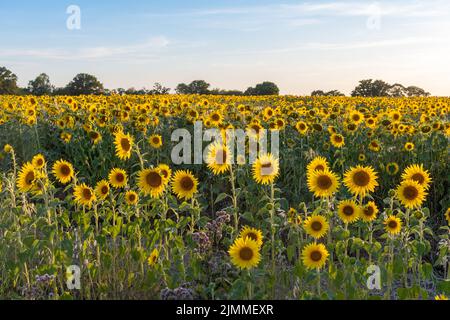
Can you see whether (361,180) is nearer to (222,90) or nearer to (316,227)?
(316,227)

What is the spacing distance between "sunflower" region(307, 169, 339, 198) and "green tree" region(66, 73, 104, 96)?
107ft

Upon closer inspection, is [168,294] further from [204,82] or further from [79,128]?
[204,82]

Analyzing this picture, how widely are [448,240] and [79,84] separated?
35.3 m

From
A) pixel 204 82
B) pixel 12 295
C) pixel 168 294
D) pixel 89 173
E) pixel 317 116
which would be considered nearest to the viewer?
pixel 168 294

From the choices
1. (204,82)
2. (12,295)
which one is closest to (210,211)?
(12,295)

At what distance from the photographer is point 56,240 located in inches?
173

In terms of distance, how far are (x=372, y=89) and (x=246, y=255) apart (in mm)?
37023

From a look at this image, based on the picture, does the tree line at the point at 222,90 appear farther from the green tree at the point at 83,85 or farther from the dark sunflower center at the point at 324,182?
the dark sunflower center at the point at 324,182

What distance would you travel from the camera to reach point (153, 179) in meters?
4.38

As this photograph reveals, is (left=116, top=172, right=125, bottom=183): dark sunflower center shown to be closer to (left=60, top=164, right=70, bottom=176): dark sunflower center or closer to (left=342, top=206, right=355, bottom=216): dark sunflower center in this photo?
(left=60, top=164, right=70, bottom=176): dark sunflower center

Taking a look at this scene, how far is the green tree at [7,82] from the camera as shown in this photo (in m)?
49.3
